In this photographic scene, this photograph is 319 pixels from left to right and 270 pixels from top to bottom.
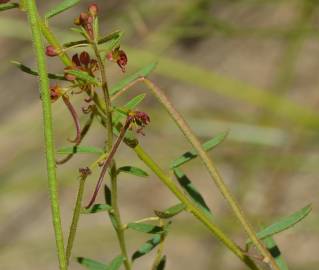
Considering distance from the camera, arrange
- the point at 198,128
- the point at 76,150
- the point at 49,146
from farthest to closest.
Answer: the point at 198,128 < the point at 76,150 < the point at 49,146

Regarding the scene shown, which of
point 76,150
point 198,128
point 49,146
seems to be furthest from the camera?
point 198,128

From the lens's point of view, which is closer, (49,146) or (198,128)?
(49,146)

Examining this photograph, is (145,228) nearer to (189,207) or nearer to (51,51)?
(189,207)

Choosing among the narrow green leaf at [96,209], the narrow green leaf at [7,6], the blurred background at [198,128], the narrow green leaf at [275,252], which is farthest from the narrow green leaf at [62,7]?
the blurred background at [198,128]

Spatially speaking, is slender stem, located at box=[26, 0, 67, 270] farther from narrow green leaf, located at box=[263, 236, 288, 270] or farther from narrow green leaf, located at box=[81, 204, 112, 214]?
narrow green leaf, located at box=[263, 236, 288, 270]

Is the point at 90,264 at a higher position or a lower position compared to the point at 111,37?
lower

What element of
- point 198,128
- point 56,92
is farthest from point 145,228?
point 198,128

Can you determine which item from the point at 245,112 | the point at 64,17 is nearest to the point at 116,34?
the point at 245,112

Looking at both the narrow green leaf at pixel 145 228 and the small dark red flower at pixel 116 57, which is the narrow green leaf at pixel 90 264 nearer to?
the narrow green leaf at pixel 145 228

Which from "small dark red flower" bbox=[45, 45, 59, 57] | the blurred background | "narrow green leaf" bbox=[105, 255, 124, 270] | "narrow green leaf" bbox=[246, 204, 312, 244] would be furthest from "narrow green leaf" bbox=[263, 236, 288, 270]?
the blurred background
